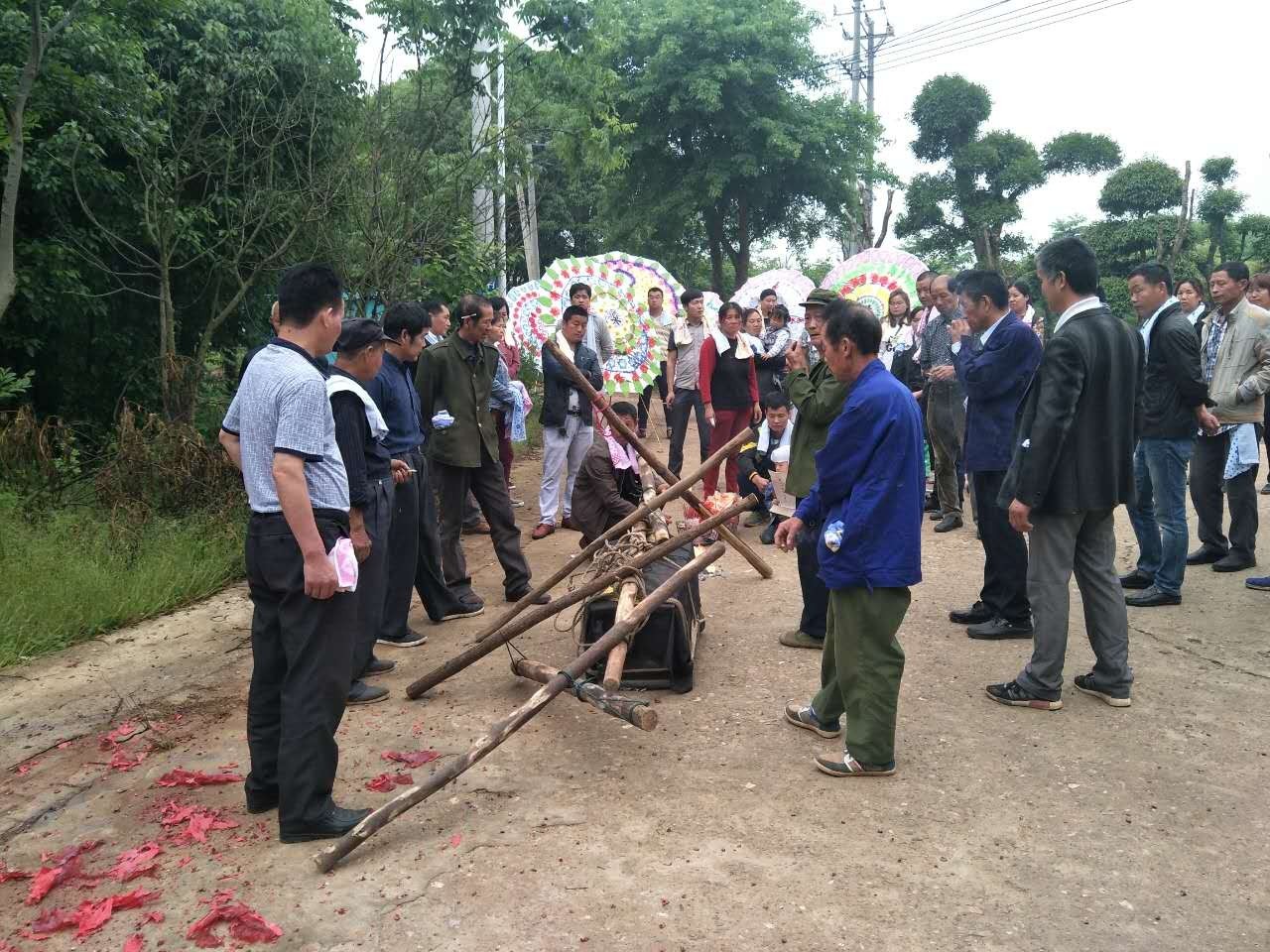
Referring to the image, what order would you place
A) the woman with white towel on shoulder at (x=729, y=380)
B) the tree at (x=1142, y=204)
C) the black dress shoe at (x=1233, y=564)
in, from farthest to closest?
the tree at (x=1142, y=204)
the woman with white towel on shoulder at (x=729, y=380)
the black dress shoe at (x=1233, y=564)

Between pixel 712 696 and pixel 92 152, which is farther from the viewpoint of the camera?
pixel 92 152

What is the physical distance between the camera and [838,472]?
382 cm

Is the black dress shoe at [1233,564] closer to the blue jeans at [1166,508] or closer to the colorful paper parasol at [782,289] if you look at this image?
the blue jeans at [1166,508]

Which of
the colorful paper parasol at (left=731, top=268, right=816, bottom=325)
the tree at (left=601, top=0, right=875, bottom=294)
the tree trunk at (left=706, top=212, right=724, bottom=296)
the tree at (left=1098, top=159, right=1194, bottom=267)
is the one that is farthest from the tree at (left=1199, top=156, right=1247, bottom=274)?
the colorful paper parasol at (left=731, top=268, right=816, bottom=325)

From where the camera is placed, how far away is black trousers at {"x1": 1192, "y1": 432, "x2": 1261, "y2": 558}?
20.8 ft

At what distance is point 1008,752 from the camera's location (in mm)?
4051

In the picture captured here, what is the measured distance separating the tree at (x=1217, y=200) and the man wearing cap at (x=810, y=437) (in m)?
23.0

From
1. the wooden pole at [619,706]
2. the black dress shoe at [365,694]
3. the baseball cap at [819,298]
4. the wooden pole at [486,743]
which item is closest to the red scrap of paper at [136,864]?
the wooden pole at [486,743]

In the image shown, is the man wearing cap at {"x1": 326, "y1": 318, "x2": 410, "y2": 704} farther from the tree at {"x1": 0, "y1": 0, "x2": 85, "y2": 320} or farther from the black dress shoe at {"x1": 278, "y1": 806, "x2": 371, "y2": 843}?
the tree at {"x1": 0, "y1": 0, "x2": 85, "y2": 320}

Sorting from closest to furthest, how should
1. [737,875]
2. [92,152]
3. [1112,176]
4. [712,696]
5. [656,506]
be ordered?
[737,875] < [712,696] < [656,506] < [92,152] < [1112,176]

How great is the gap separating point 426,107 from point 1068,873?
8.04 m

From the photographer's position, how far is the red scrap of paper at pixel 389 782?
378 cm

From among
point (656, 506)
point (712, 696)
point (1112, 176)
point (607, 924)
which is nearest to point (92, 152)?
point (656, 506)

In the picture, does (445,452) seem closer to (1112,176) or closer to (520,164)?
(520,164)
